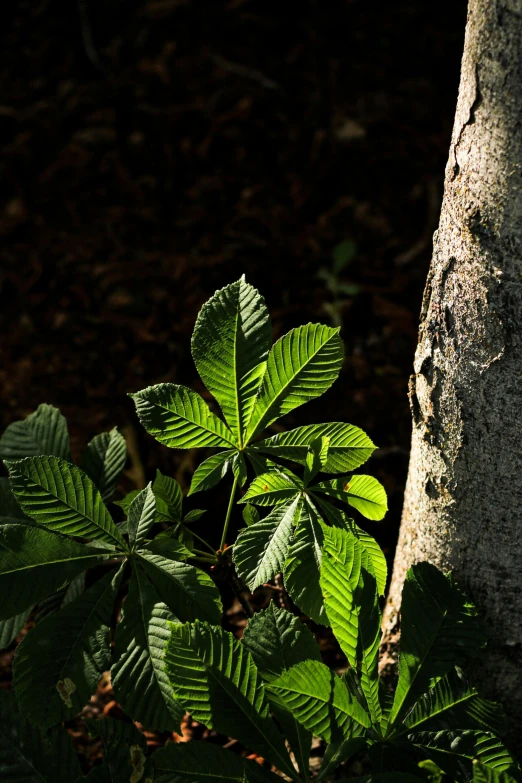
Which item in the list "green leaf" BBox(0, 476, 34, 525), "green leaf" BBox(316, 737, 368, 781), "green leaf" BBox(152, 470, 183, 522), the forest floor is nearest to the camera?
"green leaf" BBox(316, 737, 368, 781)

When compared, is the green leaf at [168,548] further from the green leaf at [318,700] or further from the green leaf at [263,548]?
the green leaf at [318,700]

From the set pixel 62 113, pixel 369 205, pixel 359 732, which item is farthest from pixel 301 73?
pixel 359 732

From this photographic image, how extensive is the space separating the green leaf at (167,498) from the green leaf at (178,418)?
0.10 meters

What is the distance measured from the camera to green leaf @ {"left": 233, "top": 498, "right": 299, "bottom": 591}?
1.13 meters

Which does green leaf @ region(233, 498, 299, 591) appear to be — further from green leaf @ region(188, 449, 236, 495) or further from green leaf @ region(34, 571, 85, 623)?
green leaf @ region(34, 571, 85, 623)

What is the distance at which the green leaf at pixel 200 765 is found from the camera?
43.6 inches

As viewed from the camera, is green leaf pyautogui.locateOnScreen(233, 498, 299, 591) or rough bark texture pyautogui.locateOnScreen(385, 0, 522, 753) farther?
green leaf pyautogui.locateOnScreen(233, 498, 299, 591)

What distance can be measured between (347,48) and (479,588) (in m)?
3.00

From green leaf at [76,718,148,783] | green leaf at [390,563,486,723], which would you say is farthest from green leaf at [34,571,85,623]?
green leaf at [390,563,486,723]

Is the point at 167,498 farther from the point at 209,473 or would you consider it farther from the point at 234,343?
the point at 234,343

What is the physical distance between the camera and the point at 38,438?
1494 millimetres

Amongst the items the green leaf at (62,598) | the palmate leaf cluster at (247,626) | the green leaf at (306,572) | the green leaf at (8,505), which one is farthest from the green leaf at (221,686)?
the green leaf at (8,505)

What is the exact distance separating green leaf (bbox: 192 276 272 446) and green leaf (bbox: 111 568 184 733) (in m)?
0.36

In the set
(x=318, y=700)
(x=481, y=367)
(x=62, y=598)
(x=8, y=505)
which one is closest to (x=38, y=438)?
(x=8, y=505)
